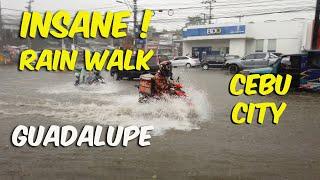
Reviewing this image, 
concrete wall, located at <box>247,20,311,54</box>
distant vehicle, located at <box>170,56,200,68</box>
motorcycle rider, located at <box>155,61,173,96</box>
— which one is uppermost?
concrete wall, located at <box>247,20,311,54</box>

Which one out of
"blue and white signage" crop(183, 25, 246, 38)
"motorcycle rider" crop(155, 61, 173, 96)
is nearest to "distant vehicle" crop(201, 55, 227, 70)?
"blue and white signage" crop(183, 25, 246, 38)

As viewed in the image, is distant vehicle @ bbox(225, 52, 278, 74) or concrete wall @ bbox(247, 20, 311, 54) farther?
concrete wall @ bbox(247, 20, 311, 54)

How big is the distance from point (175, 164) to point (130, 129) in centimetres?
270

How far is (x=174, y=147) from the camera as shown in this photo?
7031 millimetres

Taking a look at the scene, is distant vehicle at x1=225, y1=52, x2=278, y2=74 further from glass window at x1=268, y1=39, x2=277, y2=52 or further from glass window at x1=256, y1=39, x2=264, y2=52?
glass window at x1=256, y1=39, x2=264, y2=52

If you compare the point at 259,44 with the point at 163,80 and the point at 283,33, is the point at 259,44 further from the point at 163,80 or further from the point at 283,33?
the point at 163,80

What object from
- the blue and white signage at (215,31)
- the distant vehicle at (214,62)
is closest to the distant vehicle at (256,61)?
the distant vehicle at (214,62)

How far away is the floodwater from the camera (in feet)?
18.7

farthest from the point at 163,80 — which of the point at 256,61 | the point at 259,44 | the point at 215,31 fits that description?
the point at 215,31

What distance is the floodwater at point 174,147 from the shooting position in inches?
224

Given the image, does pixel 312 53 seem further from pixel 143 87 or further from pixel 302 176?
pixel 302 176

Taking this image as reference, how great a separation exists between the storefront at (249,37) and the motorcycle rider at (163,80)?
2611 centimetres

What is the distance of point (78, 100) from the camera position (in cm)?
1357

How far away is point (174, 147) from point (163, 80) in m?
3.91
